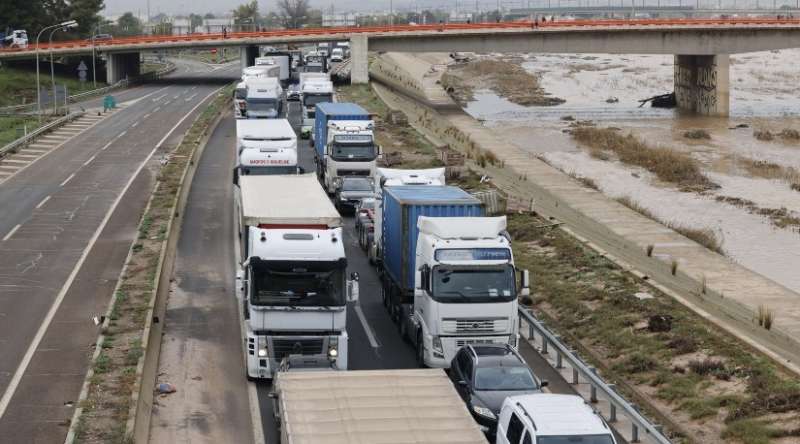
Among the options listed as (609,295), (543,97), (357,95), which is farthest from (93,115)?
(609,295)

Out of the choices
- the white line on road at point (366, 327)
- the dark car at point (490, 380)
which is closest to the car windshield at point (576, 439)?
the dark car at point (490, 380)

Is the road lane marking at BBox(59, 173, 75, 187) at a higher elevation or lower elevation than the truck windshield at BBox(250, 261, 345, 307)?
lower

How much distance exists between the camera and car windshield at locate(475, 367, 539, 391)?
23.5 m

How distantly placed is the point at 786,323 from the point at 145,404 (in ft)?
60.4

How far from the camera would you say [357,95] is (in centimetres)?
10531

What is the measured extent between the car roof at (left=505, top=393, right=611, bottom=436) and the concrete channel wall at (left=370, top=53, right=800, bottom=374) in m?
8.03

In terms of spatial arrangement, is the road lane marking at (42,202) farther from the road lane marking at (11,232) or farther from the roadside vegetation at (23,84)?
the roadside vegetation at (23,84)

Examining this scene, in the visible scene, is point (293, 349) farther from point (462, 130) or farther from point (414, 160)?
point (462, 130)

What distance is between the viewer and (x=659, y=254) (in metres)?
43.7

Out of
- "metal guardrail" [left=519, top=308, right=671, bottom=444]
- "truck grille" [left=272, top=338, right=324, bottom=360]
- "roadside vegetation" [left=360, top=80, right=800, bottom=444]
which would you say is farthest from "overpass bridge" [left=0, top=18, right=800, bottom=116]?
"truck grille" [left=272, top=338, right=324, bottom=360]

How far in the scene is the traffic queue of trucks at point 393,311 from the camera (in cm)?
1898

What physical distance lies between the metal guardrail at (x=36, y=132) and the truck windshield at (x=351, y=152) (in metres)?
23.4

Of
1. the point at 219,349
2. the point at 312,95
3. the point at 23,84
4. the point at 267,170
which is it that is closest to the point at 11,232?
the point at 267,170

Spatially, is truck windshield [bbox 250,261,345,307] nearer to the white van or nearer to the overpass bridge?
the white van
